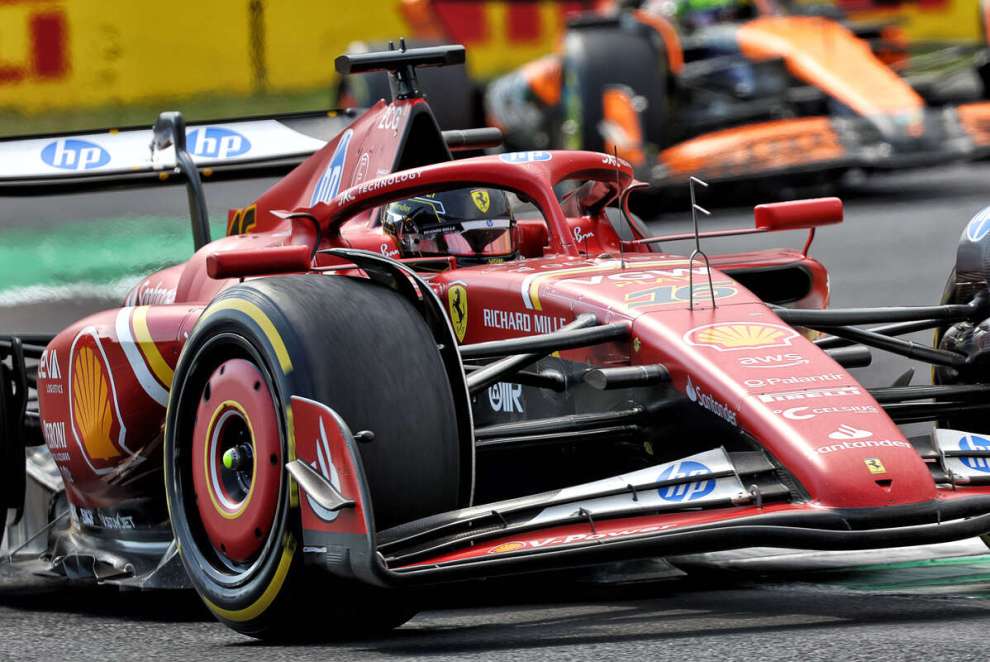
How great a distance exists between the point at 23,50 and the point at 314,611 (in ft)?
54.0

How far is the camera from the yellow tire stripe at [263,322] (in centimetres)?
504

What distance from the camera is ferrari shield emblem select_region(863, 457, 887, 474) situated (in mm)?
4746

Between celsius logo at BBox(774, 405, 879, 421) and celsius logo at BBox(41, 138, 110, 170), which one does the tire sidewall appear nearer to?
celsius logo at BBox(774, 405, 879, 421)

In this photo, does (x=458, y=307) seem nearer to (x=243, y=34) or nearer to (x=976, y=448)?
(x=976, y=448)

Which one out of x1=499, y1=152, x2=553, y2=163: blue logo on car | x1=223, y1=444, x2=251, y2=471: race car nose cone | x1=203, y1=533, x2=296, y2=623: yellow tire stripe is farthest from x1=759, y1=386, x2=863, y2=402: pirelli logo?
x1=499, y1=152, x2=553, y2=163: blue logo on car

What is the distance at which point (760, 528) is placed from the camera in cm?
466

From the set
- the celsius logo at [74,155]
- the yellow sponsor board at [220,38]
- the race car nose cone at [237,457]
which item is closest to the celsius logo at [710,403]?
the race car nose cone at [237,457]

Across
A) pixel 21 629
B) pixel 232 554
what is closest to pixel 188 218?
pixel 21 629

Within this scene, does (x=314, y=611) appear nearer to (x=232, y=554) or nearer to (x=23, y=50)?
(x=232, y=554)

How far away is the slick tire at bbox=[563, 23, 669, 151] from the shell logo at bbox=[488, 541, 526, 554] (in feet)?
35.3

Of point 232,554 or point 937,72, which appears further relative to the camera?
point 937,72

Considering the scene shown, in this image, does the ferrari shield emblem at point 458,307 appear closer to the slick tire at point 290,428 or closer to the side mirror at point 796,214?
the slick tire at point 290,428

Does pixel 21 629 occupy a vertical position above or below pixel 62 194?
below

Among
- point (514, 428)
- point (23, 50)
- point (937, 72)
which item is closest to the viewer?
point (514, 428)
